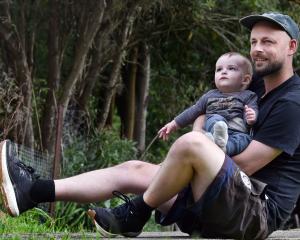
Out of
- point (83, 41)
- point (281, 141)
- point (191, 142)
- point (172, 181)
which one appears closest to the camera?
point (191, 142)

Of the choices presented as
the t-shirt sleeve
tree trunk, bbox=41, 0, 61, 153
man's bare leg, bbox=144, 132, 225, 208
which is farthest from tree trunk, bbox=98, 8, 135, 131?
man's bare leg, bbox=144, 132, 225, 208

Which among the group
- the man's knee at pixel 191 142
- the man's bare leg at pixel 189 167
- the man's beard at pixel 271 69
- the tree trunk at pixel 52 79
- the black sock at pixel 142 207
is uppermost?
the man's beard at pixel 271 69

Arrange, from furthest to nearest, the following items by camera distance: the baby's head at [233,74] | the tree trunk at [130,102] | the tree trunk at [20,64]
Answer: the tree trunk at [130,102] → the tree trunk at [20,64] → the baby's head at [233,74]

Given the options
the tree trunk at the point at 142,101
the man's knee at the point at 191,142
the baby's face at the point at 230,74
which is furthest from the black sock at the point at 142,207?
the tree trunk at the point at 142,101

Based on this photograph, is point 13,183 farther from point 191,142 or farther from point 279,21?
point 279,21

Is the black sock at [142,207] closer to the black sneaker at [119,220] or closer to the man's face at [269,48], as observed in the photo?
the black sneaker at [119,220]

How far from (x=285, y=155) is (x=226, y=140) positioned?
1.14 ft

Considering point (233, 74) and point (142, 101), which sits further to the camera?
point (142, 101)

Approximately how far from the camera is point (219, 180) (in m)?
4.15

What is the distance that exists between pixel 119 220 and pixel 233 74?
114 centimetres

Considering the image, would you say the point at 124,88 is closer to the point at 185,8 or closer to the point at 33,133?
the point at 185,8

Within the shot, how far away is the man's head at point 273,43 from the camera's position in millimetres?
4543

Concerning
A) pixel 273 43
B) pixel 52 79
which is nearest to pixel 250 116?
pixel 273 43

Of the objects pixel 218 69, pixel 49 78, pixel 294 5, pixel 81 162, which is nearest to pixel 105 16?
pixel 49 78
